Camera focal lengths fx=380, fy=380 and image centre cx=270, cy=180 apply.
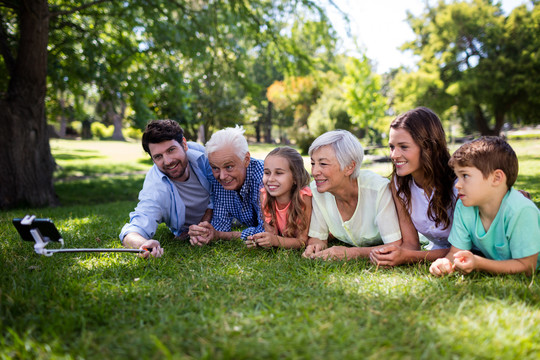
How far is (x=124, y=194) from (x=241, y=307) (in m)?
9.43

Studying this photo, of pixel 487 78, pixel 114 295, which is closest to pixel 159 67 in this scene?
pixel 114 295

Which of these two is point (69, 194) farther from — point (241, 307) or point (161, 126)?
point (241, 307)

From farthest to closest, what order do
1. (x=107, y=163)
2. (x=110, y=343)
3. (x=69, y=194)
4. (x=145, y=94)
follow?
(x=107, y=163) < (x=69, y=194) < (x=145, y=94) < (x=110, y=343)

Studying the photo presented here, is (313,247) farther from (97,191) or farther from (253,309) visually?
(97,191)

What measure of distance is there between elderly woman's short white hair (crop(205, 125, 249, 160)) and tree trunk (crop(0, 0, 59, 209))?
220 inches

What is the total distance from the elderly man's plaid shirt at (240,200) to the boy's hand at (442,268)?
1.83 metres

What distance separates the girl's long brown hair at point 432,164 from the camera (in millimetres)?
3180

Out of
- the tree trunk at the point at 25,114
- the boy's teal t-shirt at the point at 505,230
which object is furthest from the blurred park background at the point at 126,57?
the boy's teal t-shirt at the point at 505,230

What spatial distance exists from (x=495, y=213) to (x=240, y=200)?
2.45m

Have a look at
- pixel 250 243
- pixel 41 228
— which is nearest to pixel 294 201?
pixel 250 243

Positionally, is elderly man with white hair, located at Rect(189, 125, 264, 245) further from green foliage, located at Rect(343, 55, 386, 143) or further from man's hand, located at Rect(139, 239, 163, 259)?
green foliage, located at Rect(343, 55, 386, 143)

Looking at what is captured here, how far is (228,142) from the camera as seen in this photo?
379cm

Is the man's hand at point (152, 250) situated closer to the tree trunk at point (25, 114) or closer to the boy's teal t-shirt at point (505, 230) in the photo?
the boy's teal t-shirt at point (505, 230)

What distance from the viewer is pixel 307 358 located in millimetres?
1751
